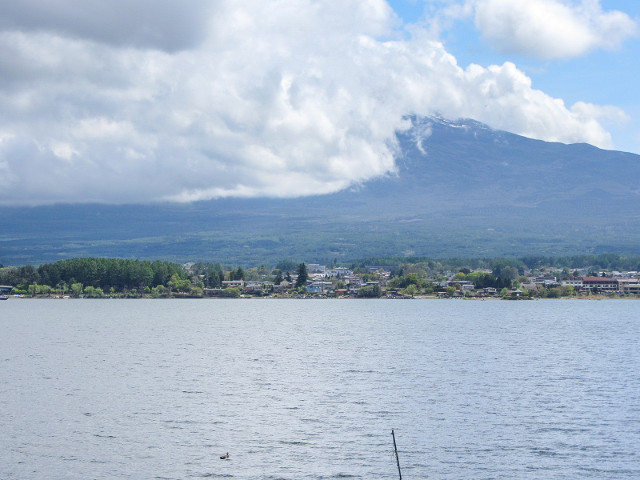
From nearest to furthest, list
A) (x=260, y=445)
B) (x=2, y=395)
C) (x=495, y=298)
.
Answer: (x=260, y=445), (x=2, y=395), (x=495, y=298)

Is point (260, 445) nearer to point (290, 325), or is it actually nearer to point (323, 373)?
point (323, 373)

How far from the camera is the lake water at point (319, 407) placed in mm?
26734

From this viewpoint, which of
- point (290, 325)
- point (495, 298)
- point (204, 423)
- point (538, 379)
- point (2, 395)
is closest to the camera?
point (204, 423)

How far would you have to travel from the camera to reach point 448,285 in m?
155

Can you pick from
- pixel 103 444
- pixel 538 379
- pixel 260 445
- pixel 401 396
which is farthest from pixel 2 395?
pixel 538 379

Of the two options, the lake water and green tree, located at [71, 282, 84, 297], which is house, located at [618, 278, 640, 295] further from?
green tree, located at [71, 282, 84, 297]

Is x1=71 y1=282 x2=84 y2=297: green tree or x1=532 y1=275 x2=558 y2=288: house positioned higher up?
x1=71 y1=282 x2=84 y2=297: green tree

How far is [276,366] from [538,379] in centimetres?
1474

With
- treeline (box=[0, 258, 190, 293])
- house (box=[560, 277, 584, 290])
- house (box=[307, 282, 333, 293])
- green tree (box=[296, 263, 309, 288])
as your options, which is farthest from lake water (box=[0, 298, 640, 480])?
house (box=[307, 282, 333, 293])

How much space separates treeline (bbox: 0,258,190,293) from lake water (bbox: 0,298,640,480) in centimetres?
Answer: 8041

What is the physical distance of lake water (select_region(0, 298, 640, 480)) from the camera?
26.7m

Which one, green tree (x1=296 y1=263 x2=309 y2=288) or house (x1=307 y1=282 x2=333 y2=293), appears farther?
house (x1=307 y1=282 x2=333 y2=293)

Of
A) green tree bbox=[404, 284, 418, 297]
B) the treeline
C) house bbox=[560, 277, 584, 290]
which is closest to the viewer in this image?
the treeline

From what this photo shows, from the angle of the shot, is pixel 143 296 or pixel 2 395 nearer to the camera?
pixel 2 395
